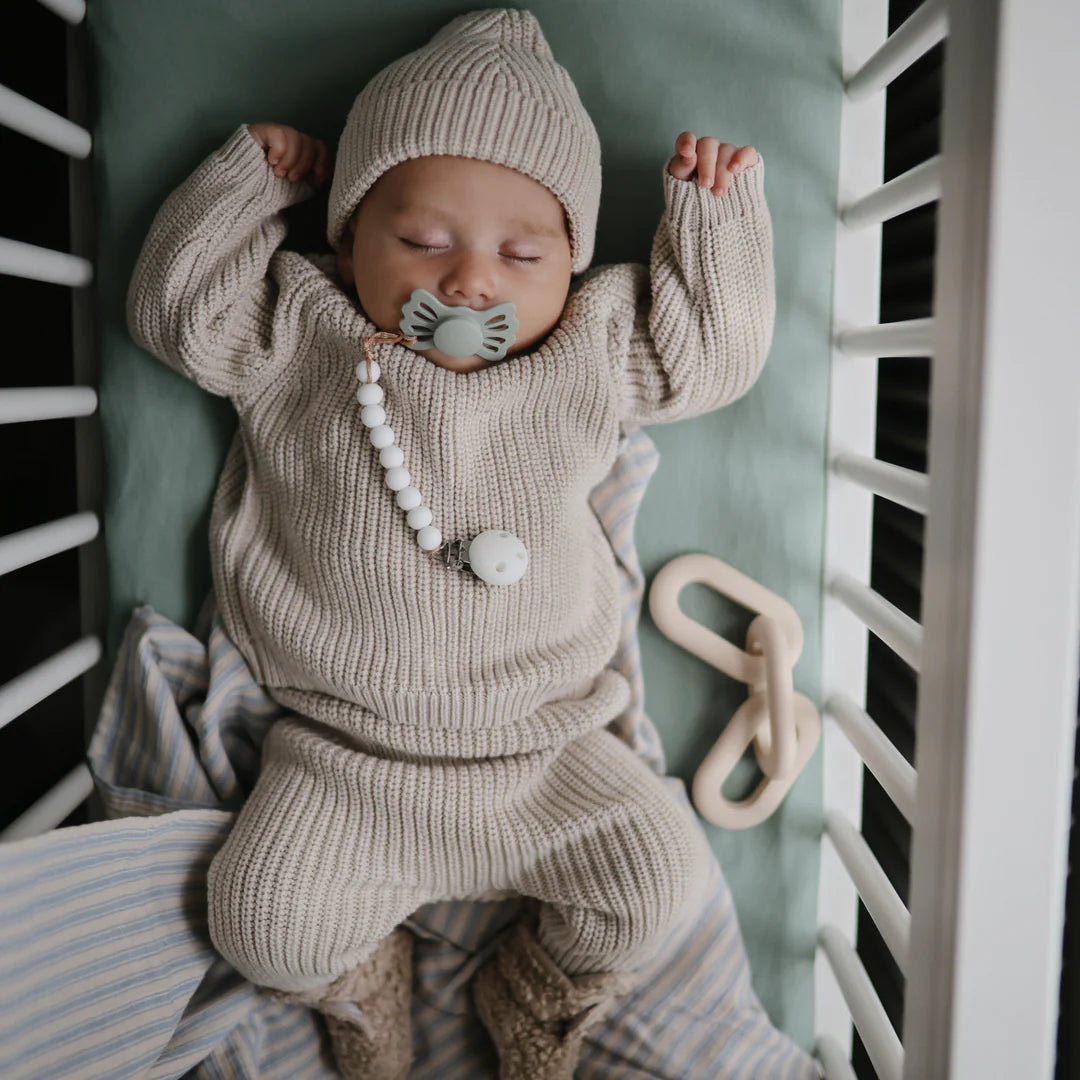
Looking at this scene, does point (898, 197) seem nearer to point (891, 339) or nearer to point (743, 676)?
point (891, 339)

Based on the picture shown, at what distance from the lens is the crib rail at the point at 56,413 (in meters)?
0.82

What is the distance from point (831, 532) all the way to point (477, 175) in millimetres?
529

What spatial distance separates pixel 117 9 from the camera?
0.98m

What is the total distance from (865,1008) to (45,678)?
2.79ft

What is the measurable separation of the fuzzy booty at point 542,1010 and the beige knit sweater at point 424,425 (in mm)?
229

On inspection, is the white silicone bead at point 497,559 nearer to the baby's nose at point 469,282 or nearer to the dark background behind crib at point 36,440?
the baby's nose at point 469,282

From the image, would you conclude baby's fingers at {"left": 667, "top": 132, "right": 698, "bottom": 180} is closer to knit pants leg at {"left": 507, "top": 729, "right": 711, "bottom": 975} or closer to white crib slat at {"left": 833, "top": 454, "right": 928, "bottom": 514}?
white crib slat at {"left": 833, "top": 454, "right": 928, "bottom": 514}

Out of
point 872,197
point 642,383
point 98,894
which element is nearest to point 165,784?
point 98,894

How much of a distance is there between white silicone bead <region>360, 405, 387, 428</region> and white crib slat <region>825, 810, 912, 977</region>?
612 mm

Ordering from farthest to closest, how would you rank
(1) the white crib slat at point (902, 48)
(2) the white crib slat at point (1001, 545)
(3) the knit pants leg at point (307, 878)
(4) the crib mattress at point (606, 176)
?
(4) the crib mattress at point (606, 176)
(3) the knit pants leg at point (307, 878)
(1) the white crib slat at point (902, 48)
(2) the white crib slat at point (1001, 545)

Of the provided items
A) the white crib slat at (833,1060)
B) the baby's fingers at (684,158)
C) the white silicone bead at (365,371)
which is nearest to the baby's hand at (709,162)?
the baby's fingers at (684,158)

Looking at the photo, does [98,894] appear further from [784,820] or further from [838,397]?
[838,397]

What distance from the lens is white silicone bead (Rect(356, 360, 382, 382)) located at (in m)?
0.91

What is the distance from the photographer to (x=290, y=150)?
939mm
